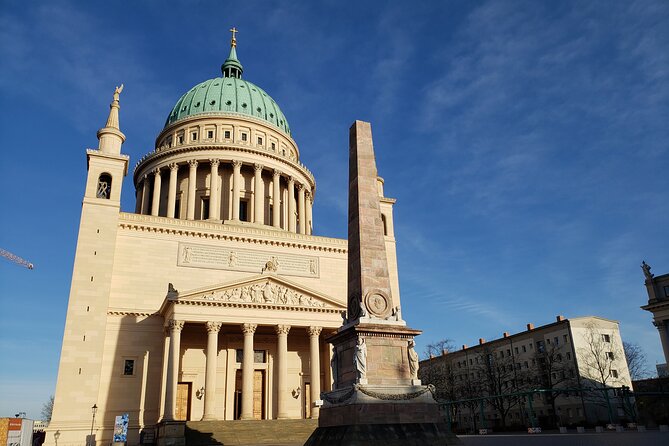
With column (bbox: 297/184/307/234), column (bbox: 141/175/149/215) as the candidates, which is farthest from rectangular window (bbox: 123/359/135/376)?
column (bbox: 297/184/307/234)

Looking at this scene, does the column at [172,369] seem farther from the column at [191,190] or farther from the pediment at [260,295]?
the column at [191,190]

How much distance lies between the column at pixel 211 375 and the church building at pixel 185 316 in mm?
67

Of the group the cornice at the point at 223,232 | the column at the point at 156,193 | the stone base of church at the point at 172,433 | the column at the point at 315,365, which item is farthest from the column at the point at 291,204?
the stone base of church at the point at 172,433

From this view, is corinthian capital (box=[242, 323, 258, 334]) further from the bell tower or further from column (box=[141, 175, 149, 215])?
column (box=[141, 175, 149, 215])

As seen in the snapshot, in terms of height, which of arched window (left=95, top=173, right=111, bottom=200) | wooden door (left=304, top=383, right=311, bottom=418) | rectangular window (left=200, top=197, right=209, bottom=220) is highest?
rectangular window (left=200, top=197, right=209, bottom=220)

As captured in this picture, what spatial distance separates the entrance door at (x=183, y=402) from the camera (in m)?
38.3

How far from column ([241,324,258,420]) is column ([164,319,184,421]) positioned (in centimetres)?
451

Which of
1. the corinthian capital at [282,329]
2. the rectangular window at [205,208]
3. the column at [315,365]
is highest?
the rectangular window at [205,208]

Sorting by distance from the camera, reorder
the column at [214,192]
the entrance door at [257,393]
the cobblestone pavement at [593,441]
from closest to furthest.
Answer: the cobblestone pavement at [593,441] < the entrance door at [257,393] < the column at [214,192]

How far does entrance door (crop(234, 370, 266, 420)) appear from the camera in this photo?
4061 centimetres

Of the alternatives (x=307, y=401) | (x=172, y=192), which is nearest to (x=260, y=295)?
(x=307, y=401)

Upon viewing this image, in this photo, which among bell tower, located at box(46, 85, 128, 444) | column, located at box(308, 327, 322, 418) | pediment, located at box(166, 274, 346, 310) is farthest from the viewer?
column, located at box(308, 327, 322, 418)

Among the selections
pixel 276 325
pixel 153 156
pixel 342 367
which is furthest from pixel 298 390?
pixel 153 156

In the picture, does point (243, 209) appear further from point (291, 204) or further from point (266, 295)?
point (266, 295)
